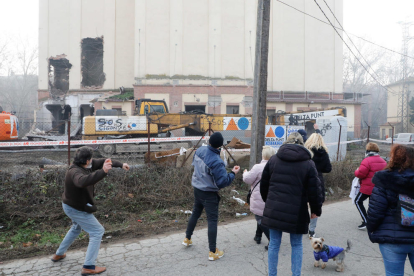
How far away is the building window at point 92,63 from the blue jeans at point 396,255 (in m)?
29.8

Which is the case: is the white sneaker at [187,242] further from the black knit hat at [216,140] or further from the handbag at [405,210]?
the handbag at [405,210]

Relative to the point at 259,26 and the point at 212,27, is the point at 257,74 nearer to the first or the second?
the point at 259,26

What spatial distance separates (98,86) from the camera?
2922 cm

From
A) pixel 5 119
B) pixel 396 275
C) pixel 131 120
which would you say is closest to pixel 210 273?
pixel 396 275

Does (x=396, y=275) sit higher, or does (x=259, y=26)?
(x=259, y=26)

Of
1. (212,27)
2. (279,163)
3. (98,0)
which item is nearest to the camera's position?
(279,163)

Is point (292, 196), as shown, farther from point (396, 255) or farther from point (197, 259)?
point (197, 259)

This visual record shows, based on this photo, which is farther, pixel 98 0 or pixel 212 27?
pixel 98 0

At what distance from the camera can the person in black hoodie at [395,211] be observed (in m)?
2.52

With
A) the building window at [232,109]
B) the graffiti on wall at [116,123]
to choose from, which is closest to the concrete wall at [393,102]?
the building window at [232,109]

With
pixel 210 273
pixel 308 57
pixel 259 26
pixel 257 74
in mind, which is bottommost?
pixel 210 273

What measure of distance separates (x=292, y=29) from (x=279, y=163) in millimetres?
30019

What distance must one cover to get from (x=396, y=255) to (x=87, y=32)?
31.8 m

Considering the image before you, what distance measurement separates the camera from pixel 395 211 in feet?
8.43
